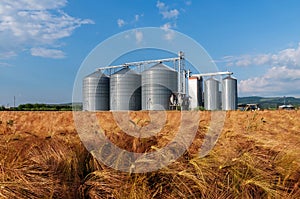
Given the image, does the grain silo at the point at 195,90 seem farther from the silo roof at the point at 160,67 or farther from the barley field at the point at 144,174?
the barley field at the point at 144,174

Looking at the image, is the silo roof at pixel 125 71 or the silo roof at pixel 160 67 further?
the silo roof at pixel 125 71

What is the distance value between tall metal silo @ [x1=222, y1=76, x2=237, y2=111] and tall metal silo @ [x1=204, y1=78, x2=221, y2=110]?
884 millimetres

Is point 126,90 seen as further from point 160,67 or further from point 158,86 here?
point 160,67

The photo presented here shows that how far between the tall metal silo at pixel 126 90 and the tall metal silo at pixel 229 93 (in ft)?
46.1

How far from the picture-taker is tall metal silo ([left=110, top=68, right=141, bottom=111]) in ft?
126

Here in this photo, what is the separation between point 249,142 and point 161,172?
1.52 metres

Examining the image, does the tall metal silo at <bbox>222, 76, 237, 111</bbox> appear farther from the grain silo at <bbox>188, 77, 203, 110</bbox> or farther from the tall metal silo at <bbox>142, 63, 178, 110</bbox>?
the tall metal silo at <bbox>142, 63, 178, 110</bbox>

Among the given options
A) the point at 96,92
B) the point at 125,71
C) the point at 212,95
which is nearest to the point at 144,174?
the point at 96,92

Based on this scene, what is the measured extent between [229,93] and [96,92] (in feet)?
66.7

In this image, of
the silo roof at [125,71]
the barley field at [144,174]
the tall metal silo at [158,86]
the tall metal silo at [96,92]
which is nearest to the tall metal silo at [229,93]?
the tall metal silo at [158,86]

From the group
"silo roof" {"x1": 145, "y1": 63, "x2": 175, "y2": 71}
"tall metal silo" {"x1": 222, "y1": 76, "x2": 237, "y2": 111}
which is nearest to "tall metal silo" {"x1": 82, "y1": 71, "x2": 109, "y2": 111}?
"silo roof" {"x1": 145, "y1": 63, "x2": 175, "y2": 71}

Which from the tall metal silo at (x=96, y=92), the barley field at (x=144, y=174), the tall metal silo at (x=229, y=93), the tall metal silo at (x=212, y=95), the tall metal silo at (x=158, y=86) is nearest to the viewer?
the barley field at (x=144, y=174)

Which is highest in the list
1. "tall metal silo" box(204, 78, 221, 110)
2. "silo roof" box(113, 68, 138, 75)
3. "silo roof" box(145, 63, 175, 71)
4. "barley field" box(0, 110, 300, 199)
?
"silo roof" box(145, 63, 175, 71)

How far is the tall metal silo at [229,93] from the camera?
153ft
